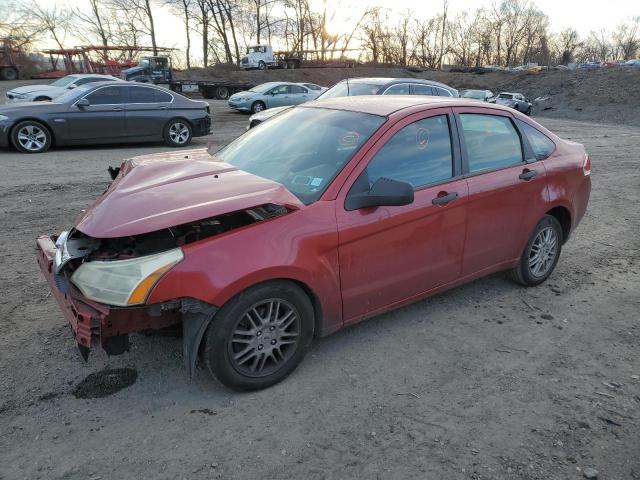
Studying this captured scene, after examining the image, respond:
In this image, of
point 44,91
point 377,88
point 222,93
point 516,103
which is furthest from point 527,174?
point 222,93

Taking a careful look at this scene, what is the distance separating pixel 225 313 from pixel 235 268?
26 centimetres

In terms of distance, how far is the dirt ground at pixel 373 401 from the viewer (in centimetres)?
247

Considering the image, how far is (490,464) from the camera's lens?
8.16 feet

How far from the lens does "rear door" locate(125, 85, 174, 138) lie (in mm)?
11227

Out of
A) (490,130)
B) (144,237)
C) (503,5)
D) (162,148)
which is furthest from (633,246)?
(503,5)

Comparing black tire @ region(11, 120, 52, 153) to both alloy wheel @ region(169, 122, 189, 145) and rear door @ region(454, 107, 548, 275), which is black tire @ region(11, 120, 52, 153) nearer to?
alloy wheel @ region(169, 122, 189, 145)

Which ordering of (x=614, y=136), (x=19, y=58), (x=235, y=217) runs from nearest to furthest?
(x=235, y=217), (x=614, y=136), (x=19, y=58)

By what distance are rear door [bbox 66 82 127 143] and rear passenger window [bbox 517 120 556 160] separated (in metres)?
9.35

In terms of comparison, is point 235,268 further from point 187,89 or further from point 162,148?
point 187,89

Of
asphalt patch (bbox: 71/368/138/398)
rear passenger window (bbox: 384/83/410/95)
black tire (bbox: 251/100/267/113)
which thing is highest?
rear passenger window (bbox: 384/83/410/95)

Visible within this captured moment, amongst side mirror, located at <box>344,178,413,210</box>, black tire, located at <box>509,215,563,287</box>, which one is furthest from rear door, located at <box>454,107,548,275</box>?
side mirror, located at <box>344,178,413,210</box>

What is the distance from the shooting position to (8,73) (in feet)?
113

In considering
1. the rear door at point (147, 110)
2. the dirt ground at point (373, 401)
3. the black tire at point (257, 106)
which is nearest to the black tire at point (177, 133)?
the rear door at point (147, 110)

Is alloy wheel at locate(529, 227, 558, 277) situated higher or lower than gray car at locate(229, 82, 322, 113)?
lower
